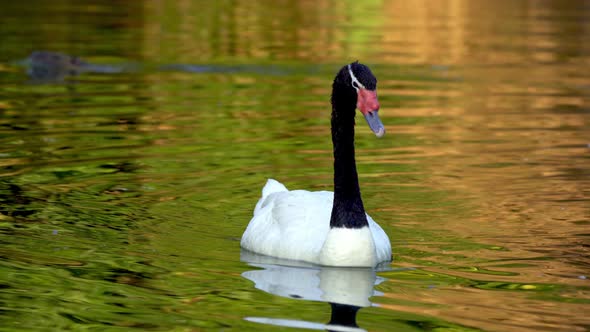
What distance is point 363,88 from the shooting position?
400 inches

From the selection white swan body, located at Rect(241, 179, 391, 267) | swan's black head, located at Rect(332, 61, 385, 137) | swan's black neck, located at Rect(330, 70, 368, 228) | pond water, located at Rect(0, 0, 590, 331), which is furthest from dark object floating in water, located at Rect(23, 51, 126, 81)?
swan's black head, located at Rect(332, 61, 385, 137)

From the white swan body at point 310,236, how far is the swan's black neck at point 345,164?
3.7 inches

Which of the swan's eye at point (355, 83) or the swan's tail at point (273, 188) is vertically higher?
the swan's eye at point (355, 83)

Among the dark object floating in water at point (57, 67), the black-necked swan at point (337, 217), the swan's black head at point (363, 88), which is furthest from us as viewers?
the dark object floating in water at point (57, 67)

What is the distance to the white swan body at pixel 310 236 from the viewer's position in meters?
10.4

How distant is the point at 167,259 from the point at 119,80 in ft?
46.3

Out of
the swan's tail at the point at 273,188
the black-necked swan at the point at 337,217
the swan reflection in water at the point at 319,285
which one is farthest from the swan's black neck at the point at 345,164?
the swan's tail at the point at 273,188

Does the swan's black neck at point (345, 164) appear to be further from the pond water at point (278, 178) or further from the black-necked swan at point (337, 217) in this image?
the pond water at point (278, 178)

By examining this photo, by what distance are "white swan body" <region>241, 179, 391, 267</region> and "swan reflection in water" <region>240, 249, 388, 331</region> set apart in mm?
85

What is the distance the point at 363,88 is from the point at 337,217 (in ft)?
3.60

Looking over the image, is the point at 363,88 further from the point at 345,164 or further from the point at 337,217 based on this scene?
the point at 337,217

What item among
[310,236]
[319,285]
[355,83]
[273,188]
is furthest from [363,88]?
[273,188]

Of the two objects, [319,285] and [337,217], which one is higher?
[337,217]

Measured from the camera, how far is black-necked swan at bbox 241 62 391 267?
10359 mm
